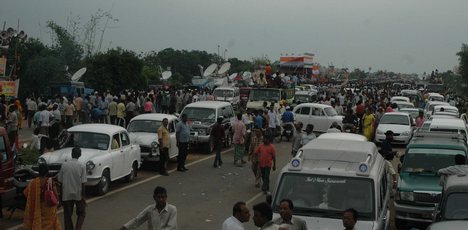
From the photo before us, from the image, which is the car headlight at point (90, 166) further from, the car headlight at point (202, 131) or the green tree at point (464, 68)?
the green tree at point (464, 68)

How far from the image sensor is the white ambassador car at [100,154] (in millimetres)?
13930

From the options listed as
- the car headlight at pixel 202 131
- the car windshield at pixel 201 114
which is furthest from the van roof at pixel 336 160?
the car windshield at pixel 201 114

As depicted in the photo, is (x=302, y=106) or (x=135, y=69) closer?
(x=302, y=106)

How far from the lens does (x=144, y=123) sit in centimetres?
1923

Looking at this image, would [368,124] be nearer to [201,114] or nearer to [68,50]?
[201,114]

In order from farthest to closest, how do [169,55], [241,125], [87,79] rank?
[169,55] < [87,79] < [241,125]

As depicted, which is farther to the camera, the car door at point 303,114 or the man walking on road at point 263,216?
the car door at point 303,114

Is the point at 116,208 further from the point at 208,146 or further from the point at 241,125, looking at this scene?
the point at 208,146

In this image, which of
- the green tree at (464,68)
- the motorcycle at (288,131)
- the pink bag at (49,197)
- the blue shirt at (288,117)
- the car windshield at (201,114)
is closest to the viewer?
the pink bag at (49,197)

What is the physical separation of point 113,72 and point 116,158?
3501 cm

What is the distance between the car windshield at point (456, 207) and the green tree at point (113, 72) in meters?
41.6

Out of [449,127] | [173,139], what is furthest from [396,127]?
[173,139]

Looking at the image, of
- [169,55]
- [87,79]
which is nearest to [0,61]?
[87,79]

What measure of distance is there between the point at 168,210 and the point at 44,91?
39.0 m
